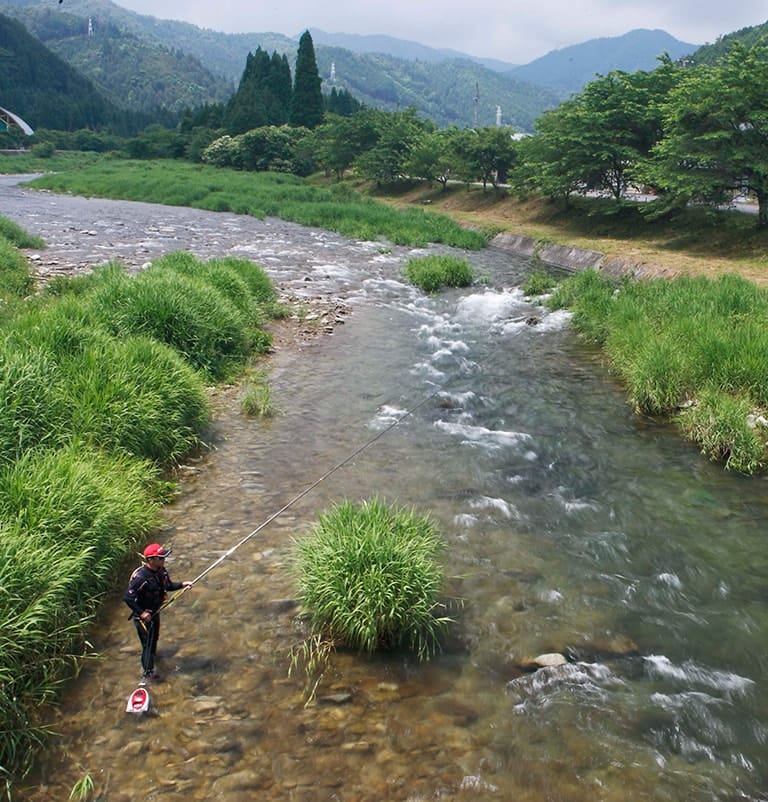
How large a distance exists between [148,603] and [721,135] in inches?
892

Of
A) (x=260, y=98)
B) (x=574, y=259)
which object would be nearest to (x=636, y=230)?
(x=574, y=259)

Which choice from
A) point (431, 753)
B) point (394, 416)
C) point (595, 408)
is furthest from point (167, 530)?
point (595, 408)

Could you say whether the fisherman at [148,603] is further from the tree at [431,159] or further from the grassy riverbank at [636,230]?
the tree at [431,159]

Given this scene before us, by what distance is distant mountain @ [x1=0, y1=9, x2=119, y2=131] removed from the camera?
126 meters

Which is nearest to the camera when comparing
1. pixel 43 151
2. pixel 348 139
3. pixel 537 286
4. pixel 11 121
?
pixel 537 286

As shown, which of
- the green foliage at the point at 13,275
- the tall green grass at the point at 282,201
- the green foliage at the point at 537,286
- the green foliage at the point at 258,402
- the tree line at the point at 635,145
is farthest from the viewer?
the tall green grass at the point at 282,201

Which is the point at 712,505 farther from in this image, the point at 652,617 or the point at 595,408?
the point at 595,408

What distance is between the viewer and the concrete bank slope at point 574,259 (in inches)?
776

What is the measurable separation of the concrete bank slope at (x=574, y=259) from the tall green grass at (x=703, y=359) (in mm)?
5863

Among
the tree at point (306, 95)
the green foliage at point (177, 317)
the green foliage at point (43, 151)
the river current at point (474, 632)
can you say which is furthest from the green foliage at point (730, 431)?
the green foliage at point (43, 151)

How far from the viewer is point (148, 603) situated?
4.42 m

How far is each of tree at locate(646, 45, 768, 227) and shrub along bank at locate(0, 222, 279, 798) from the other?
18.4 m

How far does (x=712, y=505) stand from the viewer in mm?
7113

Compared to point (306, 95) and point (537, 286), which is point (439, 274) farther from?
point (306, 95)
